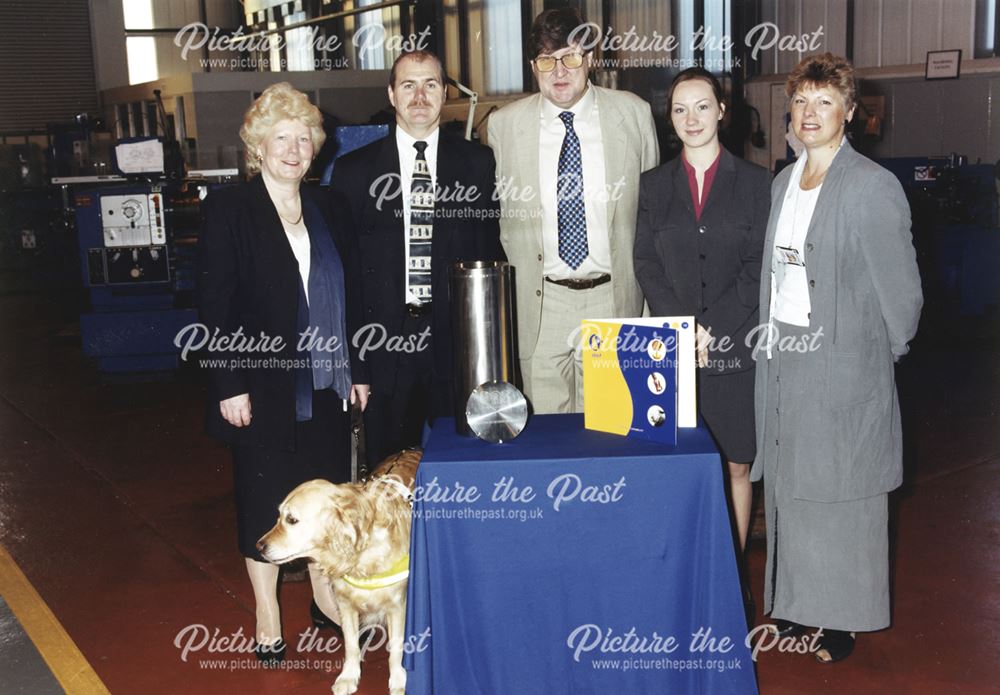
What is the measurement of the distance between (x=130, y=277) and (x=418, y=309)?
473cm

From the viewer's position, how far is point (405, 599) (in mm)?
2588

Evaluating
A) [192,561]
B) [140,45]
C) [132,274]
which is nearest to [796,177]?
[192,561]

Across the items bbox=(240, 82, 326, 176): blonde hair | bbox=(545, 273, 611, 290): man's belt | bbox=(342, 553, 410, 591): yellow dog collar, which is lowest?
bbox=(342, 553, 410, 591): yellow dog collar

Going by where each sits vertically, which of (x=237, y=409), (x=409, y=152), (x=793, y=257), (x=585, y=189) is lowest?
(x=237, y=409)

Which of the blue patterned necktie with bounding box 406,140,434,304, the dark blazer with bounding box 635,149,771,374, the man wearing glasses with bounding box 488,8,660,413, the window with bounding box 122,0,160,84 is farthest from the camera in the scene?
the window with bounding box 122,0,160,84

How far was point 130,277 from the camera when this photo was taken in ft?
23.1

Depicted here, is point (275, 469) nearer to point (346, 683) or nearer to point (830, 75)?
point (346, 683)

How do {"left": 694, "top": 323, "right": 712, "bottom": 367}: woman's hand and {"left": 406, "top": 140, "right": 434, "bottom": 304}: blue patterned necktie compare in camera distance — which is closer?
{"left": 694, "top": 323, "right": 712, "bottom": 367}: woman's hand

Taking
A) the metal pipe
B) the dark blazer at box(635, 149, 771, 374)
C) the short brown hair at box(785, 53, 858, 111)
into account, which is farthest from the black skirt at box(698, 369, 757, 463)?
the short brown hair at box(785, 53, 858, 111)

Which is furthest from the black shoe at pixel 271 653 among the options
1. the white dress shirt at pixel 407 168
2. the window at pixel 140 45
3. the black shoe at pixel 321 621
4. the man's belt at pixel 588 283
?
the window at pixel 140 45

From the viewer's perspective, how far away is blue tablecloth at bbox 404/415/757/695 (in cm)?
229

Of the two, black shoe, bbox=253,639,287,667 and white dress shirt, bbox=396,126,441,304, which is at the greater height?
white dress shirt, bbox=396,126,441,304

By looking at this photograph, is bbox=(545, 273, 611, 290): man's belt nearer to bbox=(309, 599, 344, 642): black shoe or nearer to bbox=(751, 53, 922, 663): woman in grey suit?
bbox=(751, 53, 922, 663): woman in grey suit

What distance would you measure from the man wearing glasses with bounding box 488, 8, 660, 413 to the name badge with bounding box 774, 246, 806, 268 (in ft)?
1.70
